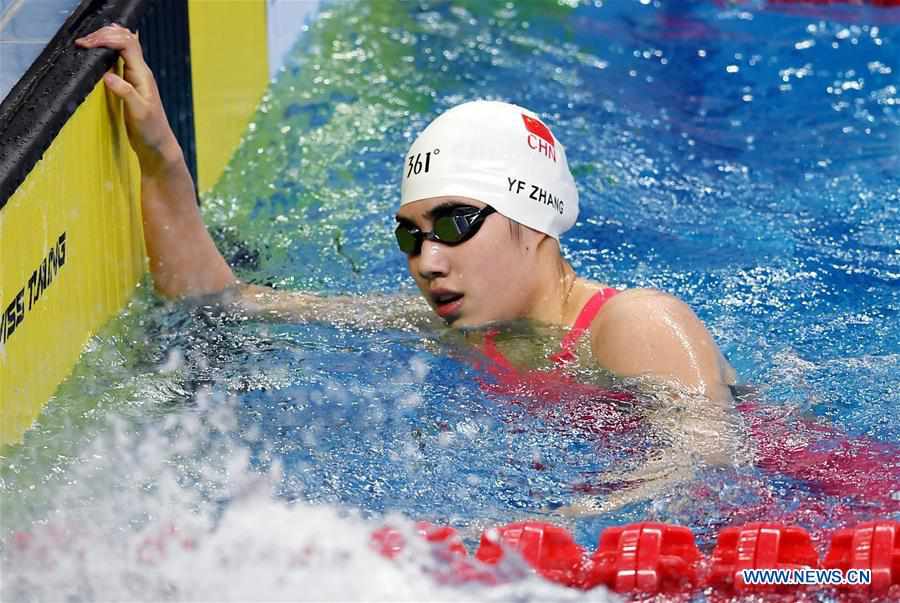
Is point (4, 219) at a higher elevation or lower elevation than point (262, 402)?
higher

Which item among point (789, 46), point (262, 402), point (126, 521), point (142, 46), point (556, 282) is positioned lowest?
point (126, 521)

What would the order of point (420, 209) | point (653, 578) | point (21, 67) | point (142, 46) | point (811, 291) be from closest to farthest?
point (653, 578) → point (420, 209) → point (21, 67) → point (142, 46) → point (811, 291)

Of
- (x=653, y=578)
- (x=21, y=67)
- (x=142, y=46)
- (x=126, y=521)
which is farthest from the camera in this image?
(x=142, y=46)

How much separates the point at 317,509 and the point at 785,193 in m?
2.49

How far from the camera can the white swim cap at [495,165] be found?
3.30m

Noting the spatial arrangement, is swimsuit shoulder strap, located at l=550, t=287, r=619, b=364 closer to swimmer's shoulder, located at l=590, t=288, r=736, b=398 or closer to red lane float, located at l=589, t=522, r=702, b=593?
swimmer's shoulder, located at l=590, t=288, r=736, b=398

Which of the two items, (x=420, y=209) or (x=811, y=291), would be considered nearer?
(x=420, y=209)

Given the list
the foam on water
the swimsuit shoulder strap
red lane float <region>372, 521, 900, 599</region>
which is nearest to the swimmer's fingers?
the foam on water

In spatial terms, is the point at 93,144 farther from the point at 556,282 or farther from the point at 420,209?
the point at 556,282

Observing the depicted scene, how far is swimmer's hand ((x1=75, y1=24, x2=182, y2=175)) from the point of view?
11.5 ft

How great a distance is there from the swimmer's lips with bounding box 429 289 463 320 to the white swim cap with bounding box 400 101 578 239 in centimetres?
22

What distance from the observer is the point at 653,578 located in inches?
102

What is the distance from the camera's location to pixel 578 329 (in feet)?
10.8

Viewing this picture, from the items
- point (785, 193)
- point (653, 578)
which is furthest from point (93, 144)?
point (785, 193)
